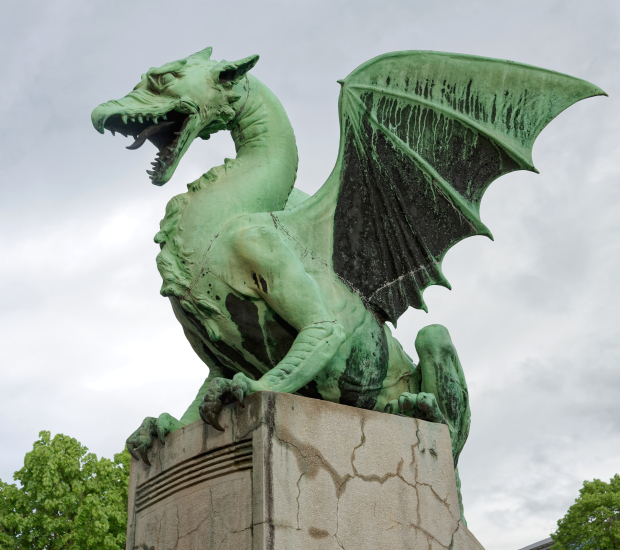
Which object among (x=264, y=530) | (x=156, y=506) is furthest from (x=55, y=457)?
(x=264, y=530)

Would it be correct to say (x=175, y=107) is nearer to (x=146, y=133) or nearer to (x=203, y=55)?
(x=146, y=133)

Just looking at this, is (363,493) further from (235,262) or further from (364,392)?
(235,262)

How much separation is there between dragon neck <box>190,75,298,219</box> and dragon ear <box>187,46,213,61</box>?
0.99 feet

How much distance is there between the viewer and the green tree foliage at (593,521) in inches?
707

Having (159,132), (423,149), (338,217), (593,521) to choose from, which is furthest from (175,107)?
(593,521)

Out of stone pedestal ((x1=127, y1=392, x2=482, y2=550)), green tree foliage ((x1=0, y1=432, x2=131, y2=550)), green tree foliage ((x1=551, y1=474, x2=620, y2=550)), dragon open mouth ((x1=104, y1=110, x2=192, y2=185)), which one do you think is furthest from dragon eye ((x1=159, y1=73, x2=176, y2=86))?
green tree foliage ((x1=551, y1=474, x2=620, y2=550))

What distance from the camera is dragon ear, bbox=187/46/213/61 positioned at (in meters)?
4.88

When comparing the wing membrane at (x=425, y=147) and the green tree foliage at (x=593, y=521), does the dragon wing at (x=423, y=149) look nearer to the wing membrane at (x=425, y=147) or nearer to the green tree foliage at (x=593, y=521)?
the wing membrane at (x=425, y=147)

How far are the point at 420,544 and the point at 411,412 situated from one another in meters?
0.78

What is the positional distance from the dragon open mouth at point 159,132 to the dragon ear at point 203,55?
54cm

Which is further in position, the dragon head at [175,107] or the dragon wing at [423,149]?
the dragon wing at [423,149]

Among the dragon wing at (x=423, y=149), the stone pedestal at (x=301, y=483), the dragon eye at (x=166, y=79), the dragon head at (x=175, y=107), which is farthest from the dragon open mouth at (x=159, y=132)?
the stone pedestal at (x=301, y=483)

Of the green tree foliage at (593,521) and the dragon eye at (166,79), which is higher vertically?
the green tree foliage at (593,521)

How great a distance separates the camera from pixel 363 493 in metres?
3.65
